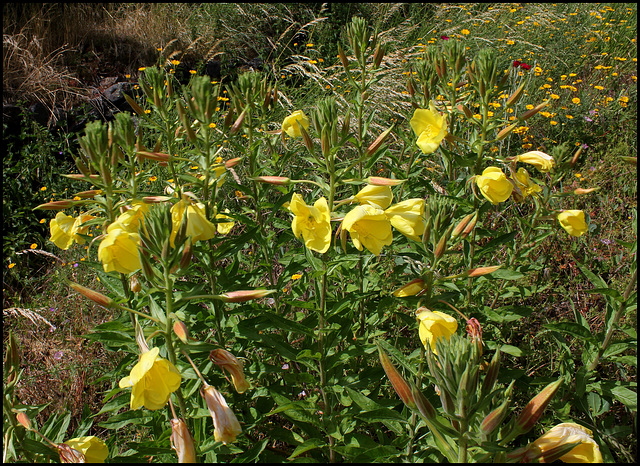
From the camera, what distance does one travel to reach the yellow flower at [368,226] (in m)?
1.42

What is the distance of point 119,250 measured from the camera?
1.32m

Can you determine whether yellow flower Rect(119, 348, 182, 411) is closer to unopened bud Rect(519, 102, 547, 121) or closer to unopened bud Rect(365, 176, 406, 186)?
unopened bud Rect(365, 176, 406, 186)

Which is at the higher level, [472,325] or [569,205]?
[472,325]

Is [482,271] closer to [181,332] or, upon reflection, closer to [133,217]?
[181,332]

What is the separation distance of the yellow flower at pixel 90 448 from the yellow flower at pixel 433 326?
1.10m

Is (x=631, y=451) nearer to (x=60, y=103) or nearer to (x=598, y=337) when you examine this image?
(x=598, y=337)

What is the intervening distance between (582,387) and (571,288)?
124cm

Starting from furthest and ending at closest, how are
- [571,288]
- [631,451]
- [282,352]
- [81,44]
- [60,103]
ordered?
[81,44] → [60,103] → [571,288] → [631,451] → [282,352]

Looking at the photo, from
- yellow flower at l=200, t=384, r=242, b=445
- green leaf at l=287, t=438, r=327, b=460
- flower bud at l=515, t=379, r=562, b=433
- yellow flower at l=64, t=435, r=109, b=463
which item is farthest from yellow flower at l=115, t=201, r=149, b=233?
flower bud at l=515, t=379, r=562, b=433

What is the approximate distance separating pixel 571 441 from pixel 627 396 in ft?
2.61

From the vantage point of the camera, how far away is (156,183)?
11.6ft

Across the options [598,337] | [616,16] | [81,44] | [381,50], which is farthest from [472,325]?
[616,16]

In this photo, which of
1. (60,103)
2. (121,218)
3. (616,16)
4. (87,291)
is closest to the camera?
(87,291)

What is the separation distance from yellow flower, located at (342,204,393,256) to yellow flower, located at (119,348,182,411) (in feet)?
2.16
